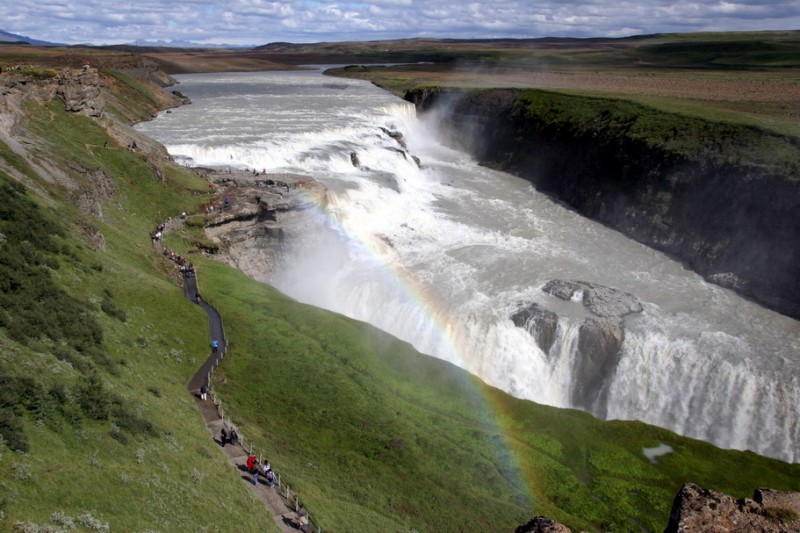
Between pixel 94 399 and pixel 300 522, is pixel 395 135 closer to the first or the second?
pixel 94 399

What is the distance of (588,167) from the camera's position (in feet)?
208

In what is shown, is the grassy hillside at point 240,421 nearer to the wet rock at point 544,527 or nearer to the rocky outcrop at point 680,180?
the wet rock at point 544,527

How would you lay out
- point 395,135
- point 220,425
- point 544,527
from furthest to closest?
1. point 395,135
2. point 220,425
3. point 544,527

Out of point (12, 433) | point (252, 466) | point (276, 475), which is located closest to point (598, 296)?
point (276, 475)

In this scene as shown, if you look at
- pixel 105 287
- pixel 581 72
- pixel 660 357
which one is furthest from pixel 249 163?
pixel 581 72

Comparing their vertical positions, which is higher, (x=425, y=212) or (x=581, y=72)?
(x=581, y=72)

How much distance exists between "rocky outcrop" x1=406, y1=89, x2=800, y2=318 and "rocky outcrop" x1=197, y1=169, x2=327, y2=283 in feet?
96.3

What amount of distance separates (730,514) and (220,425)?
17.5m

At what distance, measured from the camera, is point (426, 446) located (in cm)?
2489

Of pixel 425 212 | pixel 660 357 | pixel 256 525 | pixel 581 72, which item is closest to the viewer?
pixel 256 525

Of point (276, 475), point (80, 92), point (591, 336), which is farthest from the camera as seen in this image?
point (80, 92)

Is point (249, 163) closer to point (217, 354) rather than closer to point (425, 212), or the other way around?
point (425, 212)

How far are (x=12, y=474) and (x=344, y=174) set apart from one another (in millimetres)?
46594

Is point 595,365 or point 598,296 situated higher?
point 598,296
